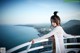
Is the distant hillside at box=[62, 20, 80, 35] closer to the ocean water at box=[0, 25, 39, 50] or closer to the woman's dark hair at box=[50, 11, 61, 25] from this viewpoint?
the woman's dark hair at box=[50, 11, 61, 25]

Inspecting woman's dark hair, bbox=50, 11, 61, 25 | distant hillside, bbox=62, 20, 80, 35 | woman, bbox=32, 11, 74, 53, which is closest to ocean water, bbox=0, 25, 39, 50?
woman, bbox=32, 11, 74, 53

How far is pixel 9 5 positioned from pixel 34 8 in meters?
0.34

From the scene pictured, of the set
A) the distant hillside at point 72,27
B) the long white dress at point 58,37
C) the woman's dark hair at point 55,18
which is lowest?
the long white dress at point 58,37

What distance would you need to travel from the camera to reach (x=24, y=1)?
2385 mm

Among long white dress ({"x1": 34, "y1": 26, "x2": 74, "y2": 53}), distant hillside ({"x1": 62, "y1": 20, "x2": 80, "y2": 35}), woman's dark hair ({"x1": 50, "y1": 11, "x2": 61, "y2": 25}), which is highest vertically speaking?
woman's dark hair ({"x1": 50, "y1": 11, "x2": 61, "y2": 25})

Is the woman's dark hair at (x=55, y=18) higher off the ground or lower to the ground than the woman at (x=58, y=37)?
higher

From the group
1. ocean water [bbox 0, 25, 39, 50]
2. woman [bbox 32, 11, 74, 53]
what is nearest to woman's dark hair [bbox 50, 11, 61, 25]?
woman [bbox 32, 11, 74, 53]

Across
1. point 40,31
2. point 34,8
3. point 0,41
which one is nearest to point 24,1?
point 34,8

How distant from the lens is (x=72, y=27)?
2.41m

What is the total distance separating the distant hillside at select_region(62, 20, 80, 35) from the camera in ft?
7.84

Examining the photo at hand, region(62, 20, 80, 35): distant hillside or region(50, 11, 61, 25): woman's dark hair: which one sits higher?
region(50, 11, 61, 25): woman's dark hair

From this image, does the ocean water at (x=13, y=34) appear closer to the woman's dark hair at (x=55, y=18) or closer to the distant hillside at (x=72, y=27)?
the woman's dark hair at (x=55, y=18)

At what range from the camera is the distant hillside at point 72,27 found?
239 cm

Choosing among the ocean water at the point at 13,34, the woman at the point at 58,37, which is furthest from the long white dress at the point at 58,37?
the ocean water at the point at 13,34
